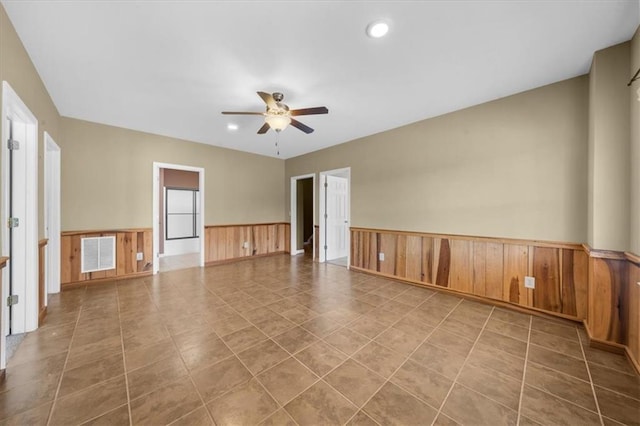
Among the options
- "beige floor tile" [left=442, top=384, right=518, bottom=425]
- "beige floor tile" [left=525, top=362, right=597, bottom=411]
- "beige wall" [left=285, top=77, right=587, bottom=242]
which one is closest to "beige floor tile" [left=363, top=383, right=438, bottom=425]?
"beige floor tile" [left=442, top=384, right=518, bottom=425]

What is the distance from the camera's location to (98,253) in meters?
3.71

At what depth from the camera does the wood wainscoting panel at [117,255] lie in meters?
3.46

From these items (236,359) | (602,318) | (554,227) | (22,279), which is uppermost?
(554,227)

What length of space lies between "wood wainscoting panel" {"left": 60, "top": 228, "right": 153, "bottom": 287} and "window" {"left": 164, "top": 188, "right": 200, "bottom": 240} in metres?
2.09

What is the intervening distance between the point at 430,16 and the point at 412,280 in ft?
10.7

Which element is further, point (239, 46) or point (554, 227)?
point (554, 227)

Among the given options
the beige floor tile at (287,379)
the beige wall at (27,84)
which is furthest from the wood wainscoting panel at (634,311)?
the beige wall at (27,84)

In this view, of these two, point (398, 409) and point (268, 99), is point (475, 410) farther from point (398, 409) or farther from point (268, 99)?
point (268, 99)

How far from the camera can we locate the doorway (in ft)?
7.12

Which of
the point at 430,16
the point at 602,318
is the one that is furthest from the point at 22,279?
the point at 602,318

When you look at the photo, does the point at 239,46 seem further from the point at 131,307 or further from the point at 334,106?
the point at 131,307

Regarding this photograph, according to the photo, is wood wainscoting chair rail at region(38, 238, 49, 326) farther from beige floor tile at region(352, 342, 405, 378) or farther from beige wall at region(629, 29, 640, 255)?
beige wall at region(629, 29, 640, 255)

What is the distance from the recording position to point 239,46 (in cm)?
197

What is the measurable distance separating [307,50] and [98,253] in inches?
170
